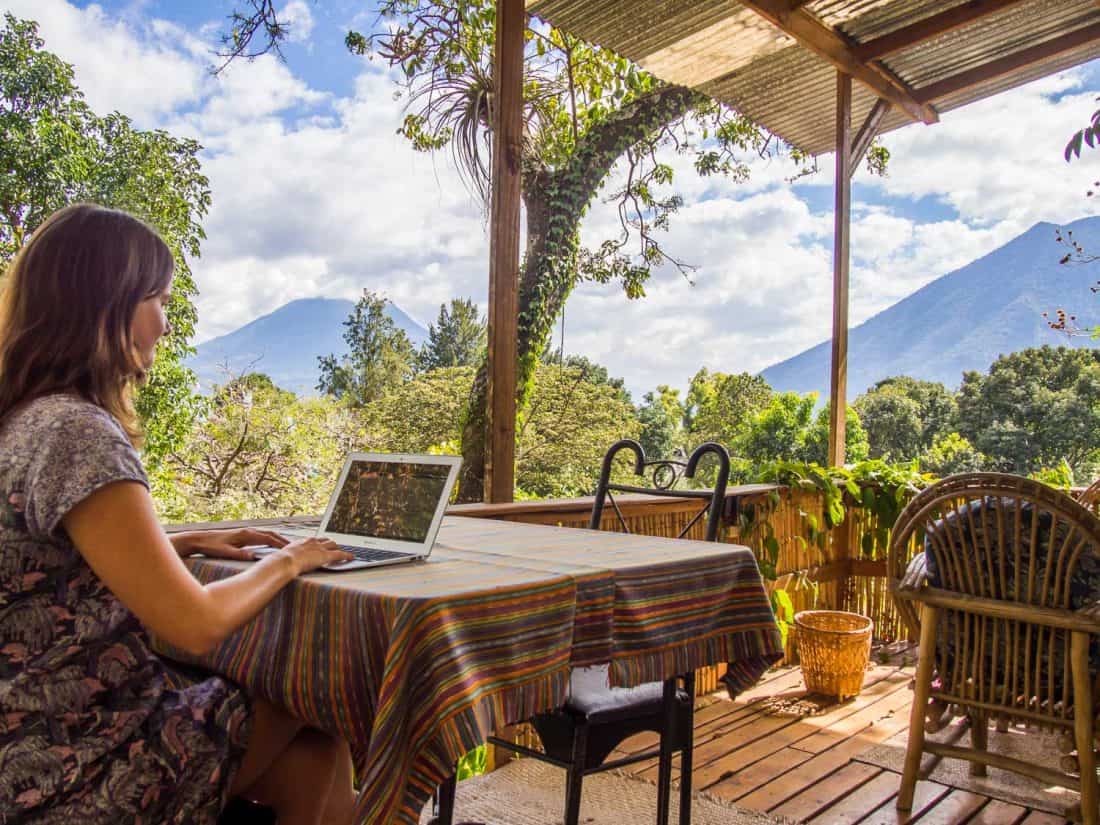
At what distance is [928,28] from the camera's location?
4.51m

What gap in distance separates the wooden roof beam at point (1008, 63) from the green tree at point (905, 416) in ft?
42.5

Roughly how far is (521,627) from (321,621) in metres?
0.29

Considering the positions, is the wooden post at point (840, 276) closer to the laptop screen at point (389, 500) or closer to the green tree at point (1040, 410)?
the laptop screen at point (389, 500)

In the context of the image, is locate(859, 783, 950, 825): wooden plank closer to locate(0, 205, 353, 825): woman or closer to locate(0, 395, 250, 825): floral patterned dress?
locate(0, 205, 353, 825): woman

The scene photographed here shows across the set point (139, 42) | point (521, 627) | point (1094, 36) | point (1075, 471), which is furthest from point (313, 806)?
point (1075, 471)

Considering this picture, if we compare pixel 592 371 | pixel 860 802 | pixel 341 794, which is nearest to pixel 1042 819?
pixel 860 802

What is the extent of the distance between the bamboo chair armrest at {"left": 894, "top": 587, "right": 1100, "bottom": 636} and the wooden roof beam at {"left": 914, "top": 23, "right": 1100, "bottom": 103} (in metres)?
3.72

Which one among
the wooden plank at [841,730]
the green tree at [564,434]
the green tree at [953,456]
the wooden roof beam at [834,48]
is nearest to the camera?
the wooden plank at [841,730]

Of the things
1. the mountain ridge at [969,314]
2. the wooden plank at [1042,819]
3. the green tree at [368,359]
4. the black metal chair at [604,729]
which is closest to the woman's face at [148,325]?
the black metal chair at [604,729]

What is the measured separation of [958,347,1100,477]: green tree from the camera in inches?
572

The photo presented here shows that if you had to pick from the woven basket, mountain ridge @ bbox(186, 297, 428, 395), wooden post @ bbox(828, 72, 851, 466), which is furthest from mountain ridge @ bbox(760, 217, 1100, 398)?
the woven basket

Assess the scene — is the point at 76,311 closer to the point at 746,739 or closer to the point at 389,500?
the point at 389,500

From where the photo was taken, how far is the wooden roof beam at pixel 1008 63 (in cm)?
457

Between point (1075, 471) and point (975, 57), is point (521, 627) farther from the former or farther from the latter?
point (1075, 471)
